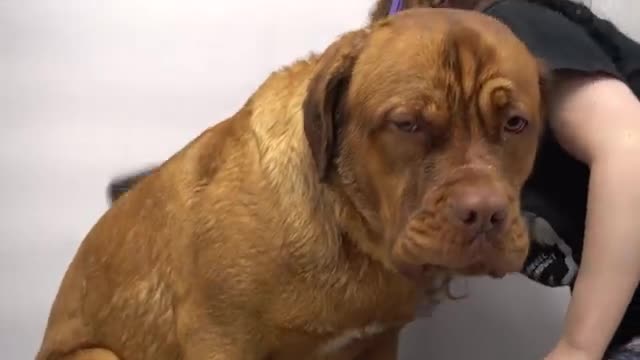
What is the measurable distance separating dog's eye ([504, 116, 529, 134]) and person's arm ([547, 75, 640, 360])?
6.6 inches

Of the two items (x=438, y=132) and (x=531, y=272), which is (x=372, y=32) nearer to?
(x=438, y=132)

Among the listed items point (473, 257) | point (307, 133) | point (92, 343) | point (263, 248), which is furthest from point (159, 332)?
point (473, 257)

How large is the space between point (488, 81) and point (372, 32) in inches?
6.2

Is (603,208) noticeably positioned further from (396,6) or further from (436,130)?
(396,6)

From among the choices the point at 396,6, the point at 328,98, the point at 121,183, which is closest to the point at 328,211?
the point at 328,98

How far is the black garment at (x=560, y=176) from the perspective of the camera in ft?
4.40

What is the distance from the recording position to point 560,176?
146cm

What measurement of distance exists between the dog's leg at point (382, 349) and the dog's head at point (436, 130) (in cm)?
28

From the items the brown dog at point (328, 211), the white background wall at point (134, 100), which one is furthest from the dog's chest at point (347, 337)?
the white background wall at point (134, 100)

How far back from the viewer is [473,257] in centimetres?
110

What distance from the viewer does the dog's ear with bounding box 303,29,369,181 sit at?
3.92 ft

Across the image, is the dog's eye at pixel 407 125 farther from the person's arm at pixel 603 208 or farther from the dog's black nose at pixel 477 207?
the person's arm at pixel 603 208

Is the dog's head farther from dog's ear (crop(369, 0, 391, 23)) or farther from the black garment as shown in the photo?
dog's ear (crop(369, 0, 391, 23))

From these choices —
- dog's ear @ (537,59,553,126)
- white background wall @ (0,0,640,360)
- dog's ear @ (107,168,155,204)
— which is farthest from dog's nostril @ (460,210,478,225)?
dog's ear @ (107,168,155,204)
